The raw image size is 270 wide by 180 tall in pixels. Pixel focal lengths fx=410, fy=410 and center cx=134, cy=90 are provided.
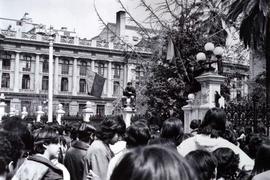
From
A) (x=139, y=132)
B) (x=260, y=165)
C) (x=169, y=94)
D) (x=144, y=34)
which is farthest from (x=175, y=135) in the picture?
(x=144, y=34)

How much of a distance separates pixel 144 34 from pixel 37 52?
1419 inches

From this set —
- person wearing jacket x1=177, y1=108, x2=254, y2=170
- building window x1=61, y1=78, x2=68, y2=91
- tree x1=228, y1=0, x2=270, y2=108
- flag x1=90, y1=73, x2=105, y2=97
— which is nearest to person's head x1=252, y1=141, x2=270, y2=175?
person wearing jacket x1=177, y1=108, x2=254, y2=170

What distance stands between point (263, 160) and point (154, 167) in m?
2.10

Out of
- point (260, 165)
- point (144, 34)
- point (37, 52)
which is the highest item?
point (37, 52)

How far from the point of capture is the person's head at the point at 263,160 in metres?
3.14

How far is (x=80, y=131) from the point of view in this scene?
5160 millimetres

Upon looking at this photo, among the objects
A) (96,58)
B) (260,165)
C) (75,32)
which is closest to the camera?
(260,165)

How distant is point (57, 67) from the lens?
181 feet

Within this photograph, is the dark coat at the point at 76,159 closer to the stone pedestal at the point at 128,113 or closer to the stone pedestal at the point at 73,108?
the stone pedestal at the point at 128,113

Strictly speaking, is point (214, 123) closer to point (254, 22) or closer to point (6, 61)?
point (254, 22)

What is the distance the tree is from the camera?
15625mm

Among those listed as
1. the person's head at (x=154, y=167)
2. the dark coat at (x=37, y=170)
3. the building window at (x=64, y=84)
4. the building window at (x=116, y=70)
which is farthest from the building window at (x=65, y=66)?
the person's head at (x=154, y=167)

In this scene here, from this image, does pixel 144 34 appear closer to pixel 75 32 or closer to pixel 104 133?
pixel 104 133

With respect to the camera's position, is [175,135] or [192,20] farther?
[192,20]
